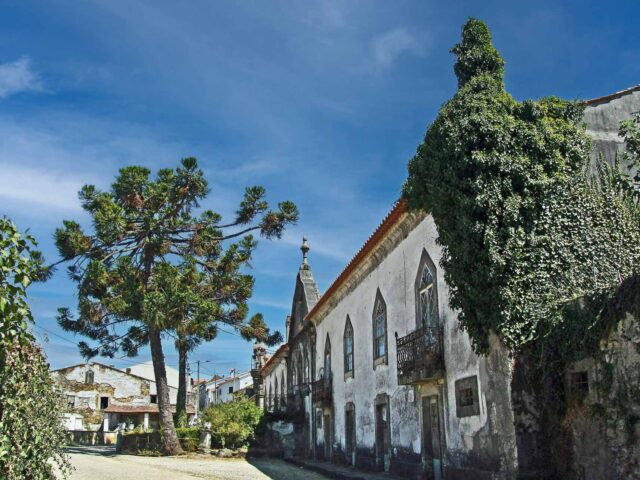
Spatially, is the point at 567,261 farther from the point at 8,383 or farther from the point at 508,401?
the point at 8,383

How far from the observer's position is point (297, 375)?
32.6 meters

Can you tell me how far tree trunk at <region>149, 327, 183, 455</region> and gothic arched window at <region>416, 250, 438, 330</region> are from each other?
14530 mm

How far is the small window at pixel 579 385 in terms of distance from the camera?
9.44 m

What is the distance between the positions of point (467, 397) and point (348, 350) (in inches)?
403

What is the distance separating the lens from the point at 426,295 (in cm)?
1495

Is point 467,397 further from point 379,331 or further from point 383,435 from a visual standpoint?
point 379,331

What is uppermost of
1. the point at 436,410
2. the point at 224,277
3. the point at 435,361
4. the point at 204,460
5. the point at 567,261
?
the point at 224,277

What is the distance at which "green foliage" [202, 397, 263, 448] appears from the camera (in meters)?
27.7

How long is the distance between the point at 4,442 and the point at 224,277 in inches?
938

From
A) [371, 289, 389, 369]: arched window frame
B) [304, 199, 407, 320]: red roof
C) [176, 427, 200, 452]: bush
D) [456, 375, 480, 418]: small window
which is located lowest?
[176, 427, 200, 452]: bush

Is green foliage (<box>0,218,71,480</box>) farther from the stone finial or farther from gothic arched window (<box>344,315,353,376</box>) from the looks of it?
the stone finial

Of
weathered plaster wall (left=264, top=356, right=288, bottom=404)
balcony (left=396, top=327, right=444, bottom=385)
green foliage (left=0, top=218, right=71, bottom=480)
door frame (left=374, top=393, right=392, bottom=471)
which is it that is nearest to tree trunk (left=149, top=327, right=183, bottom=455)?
weathered plaster wall (left=264, top=356, right=288, bottom=404)

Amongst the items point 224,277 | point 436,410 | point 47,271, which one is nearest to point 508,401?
point 436,410

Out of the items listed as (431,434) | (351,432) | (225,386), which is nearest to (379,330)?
(431,434)
